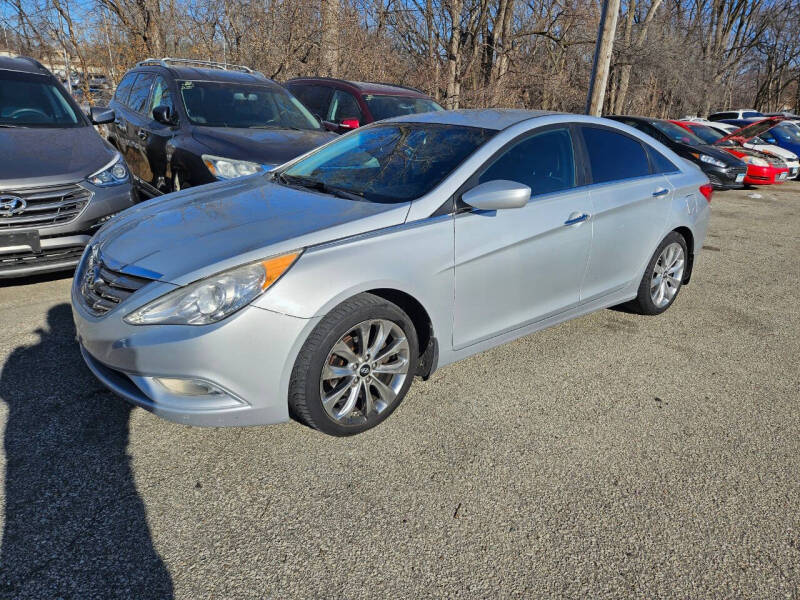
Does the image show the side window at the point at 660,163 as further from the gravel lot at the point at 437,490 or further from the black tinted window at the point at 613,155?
the gravel lot at the point at 437,490

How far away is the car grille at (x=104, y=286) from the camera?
8.59 ft

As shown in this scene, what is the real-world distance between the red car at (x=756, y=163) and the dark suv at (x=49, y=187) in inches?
515

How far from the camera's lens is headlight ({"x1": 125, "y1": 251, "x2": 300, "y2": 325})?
7.97ft

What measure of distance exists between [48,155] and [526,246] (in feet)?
12.9

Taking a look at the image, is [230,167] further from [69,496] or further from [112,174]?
[69,496]

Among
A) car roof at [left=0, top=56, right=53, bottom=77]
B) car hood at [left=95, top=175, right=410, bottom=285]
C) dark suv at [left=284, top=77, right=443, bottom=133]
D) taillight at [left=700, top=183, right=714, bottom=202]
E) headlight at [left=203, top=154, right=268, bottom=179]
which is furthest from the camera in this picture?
dark suv at [left=284, top=77, right=443, bottom=133]

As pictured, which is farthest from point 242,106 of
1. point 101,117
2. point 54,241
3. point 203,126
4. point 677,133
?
point 677,133

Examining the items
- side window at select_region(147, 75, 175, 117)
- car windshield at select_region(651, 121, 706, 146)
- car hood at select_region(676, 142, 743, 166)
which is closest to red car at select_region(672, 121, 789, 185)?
car hood at select_region(676, 142, 743, 166)

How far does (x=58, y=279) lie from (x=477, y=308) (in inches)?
149

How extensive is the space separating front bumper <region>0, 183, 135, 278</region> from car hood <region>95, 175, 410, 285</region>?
1.29m

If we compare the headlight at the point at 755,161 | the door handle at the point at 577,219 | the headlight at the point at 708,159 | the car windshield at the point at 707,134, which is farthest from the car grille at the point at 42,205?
the headlight at the point at 755,161

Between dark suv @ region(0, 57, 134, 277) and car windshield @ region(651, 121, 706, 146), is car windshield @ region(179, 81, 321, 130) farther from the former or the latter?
car windshield @ region(651, 121, 706, 146)

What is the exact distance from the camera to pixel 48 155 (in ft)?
15.4

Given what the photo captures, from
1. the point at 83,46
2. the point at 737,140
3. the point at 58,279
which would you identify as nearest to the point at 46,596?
the point at 58,279
